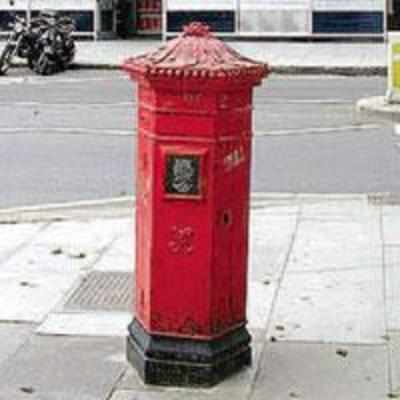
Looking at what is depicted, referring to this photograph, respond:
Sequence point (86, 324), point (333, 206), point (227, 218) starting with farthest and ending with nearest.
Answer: point (333, 206), point (86, 324), point (227, 218)

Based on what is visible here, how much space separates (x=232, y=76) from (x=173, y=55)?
33 centimetres

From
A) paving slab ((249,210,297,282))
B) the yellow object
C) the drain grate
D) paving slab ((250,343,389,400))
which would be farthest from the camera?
the yellow object

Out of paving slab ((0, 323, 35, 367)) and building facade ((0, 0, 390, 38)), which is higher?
building facade ((0, 0, 390, 38))

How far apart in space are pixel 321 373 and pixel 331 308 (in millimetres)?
1160

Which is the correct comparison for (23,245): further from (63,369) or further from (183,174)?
(183,174)

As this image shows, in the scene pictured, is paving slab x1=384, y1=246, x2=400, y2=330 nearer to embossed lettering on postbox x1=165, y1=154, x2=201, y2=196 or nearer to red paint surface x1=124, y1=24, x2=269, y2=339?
red paint surface x1=124, y1=24, x2=269, y2=339

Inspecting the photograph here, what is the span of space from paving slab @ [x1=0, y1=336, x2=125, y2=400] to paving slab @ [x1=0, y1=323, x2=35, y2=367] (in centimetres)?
4

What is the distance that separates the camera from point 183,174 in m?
5.81

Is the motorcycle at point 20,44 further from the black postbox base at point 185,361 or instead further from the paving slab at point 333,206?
the black postbox base at point 185,361

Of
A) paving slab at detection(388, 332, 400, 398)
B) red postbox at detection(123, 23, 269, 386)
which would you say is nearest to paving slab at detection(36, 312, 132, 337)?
red postbox at detection(123, 23, 269, 386)

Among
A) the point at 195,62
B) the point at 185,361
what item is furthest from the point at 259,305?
the point at 195,62

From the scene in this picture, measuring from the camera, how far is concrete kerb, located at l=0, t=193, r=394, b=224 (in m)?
10.1

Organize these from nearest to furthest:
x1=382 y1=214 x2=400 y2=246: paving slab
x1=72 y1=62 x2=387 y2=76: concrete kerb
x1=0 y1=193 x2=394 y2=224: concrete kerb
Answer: x1=382 y1=214 x2=400 y2=246: paving slab, x1=0 y1=193 x2=394 y2=224: concrete kerb, x1=72 y1=62 x2=387 y2=76: concrete kerb

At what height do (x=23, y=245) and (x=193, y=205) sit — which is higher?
(x=193, y=205)
